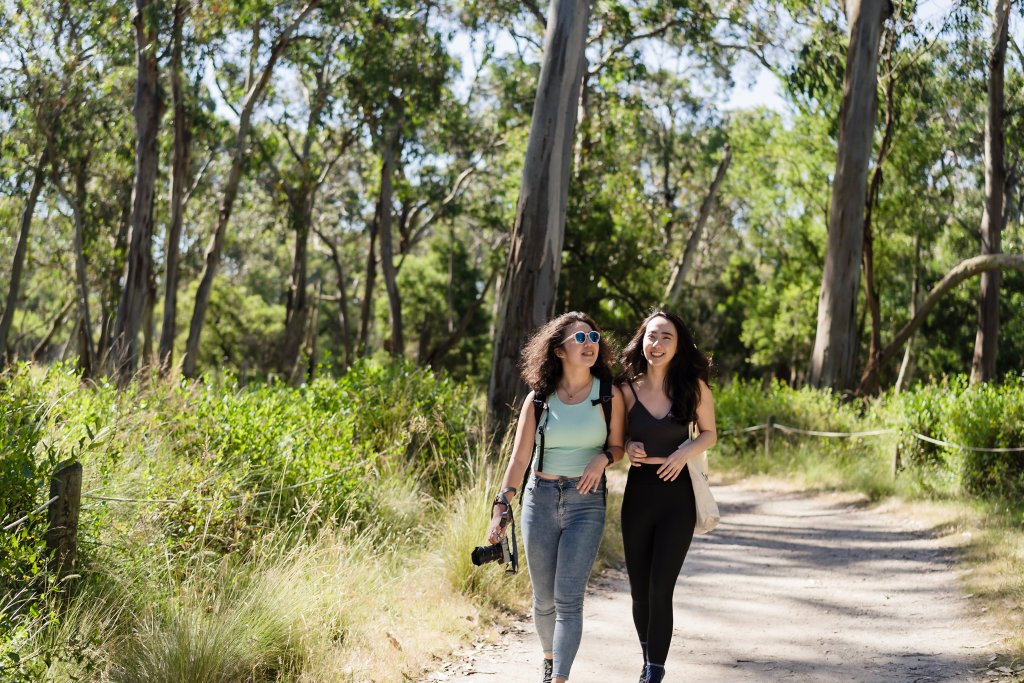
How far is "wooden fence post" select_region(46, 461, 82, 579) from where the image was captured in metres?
4.88

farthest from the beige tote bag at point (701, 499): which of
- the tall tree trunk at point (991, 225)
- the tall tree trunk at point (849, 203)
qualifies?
the tall tree trunk at point (991, 225)

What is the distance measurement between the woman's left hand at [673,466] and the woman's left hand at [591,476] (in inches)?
12.2

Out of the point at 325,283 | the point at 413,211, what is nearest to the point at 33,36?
the point at 413,211

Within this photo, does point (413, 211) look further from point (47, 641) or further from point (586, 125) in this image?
point (47, 641)

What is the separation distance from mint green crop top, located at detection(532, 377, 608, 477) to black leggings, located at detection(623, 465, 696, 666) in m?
0.29

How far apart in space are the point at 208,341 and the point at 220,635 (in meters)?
42.4

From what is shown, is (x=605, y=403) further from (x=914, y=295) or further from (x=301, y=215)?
(x=914, y=295)

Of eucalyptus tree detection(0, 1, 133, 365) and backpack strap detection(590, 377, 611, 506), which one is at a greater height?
eucalyptus tree detection(0, 1, 133, 365)

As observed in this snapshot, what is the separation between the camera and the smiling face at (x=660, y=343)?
16.9ft

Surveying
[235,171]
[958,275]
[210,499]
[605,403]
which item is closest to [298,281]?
[235,171]

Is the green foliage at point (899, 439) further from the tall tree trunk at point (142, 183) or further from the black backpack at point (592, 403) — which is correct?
the tall tree trunk at point (142, 183)

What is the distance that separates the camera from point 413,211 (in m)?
33.5

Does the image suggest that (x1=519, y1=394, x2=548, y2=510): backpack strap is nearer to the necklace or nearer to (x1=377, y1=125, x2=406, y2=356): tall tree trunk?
the necklace

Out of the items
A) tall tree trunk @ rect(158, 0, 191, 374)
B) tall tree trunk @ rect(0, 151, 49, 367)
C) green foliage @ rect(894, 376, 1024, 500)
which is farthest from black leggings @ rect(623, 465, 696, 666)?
tall tree trunk @ rect(0, 151, 49, 367)
